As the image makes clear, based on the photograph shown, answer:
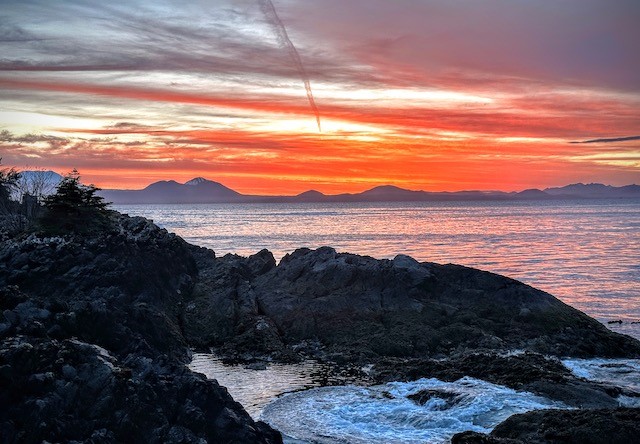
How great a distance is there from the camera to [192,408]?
62.2 feet

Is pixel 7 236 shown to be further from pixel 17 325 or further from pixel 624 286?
pixel 624 286

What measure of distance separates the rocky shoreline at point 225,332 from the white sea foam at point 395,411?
5.55 ft

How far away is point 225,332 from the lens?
39.7 meters

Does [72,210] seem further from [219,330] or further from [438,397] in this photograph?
[438,397]

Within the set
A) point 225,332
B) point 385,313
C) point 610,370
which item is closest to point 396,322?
point 385,313

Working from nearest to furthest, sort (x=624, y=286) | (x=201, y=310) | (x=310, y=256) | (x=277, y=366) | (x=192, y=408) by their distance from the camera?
1. (x=192, y=408)
2. (x=277, y=366)
3. (x=201, y=310)
4. (x=310, y=256)
5. (x=624, y=286)

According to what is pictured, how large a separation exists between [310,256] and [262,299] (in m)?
5.40

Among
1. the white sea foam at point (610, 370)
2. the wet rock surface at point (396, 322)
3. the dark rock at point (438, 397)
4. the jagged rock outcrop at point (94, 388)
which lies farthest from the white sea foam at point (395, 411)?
the white sea foam at point (610, 370)

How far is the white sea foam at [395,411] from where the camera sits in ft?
79.7

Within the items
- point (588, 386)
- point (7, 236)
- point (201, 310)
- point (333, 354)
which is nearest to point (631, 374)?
point (588, 386)

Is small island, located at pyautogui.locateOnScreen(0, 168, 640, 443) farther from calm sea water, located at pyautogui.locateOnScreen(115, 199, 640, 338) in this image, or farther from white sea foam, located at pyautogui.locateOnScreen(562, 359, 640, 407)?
calm sea water, located at pyautogui.locateOnScreen(115, 199, 640, 338)

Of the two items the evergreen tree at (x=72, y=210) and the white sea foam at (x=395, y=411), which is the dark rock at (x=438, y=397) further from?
the evergreen tree at (x=72, y=210)

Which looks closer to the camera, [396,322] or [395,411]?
[395,411]

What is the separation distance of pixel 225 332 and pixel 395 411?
15604mm
